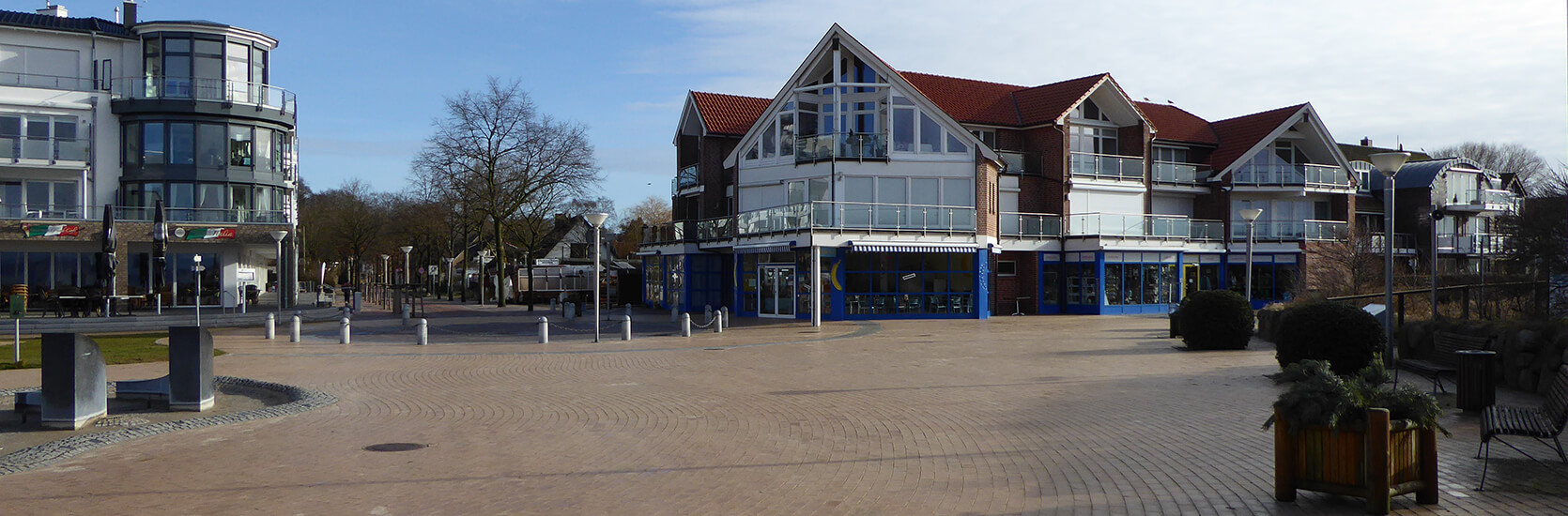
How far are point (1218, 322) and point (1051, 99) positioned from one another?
70.4ft

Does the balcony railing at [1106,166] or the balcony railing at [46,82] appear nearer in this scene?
the balcony railing at [46,82]

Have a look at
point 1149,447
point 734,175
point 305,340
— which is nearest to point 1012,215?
point 734,175

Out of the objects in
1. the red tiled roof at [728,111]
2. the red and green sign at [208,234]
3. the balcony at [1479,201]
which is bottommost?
the red and green sign at [208,234]

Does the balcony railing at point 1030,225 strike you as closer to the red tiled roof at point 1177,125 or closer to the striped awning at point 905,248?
the striped awning at point 905,248

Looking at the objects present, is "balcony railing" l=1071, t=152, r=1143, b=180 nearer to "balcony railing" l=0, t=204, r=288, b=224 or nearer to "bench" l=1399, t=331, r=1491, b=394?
"bench" l=1399, t=331, r=1491, b=394

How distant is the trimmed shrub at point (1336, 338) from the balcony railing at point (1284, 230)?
1153 inches

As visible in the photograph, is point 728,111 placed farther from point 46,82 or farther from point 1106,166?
point 46,82

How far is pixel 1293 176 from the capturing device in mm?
44219

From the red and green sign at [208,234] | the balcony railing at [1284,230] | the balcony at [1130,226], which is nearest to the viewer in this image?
the balcony at [1130,226]

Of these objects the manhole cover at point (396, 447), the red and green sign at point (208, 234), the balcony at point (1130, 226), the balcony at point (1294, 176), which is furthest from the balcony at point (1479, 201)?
the manhole cover at point (396, 447)

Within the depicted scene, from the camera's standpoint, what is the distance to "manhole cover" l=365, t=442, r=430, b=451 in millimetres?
9422

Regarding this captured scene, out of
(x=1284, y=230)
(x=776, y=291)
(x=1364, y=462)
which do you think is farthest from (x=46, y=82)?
(x=1284, y=230)

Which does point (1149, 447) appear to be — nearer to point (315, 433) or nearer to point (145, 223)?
point (315, 433)

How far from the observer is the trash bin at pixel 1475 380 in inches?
412
